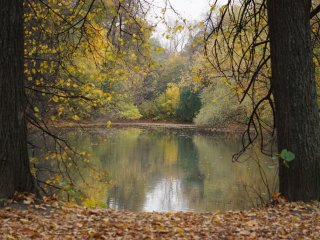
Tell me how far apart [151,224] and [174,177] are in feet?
34.6

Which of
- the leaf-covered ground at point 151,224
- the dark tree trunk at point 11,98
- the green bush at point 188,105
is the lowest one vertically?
the leaf-covered ground at point 151,224

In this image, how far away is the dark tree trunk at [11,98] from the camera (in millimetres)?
5281

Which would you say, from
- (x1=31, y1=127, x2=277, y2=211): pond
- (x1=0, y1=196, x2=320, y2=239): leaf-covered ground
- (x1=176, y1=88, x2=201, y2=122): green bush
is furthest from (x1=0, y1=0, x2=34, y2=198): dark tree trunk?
(x1=176, y1=88, x2=201, y2=122): green bush

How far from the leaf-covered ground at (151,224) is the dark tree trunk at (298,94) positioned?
349 millimetres

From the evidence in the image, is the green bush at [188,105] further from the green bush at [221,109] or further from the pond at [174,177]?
the pond at [174,177]

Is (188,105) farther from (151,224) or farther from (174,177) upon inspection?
(151,224)

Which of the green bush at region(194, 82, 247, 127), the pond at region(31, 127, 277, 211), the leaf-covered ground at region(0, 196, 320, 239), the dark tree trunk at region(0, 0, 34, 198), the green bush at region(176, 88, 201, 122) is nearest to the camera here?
the leaf-covered ground at region(0, 196, 320, 239)

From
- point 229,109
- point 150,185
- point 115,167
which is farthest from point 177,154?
point 229,109

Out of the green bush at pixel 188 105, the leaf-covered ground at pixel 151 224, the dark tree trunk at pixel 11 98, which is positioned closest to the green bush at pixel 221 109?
the green bush at pixel 188 105

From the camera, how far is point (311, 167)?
5.80 m

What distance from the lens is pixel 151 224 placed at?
16.3 feet

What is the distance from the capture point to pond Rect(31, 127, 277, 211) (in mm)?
11742

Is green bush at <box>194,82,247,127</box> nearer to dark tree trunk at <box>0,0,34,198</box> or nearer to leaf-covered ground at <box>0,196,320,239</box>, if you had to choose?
leaf-covered ground at <box>0,196,320,239</box>

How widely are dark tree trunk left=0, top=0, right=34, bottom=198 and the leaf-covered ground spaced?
1.21 feet
